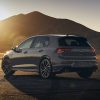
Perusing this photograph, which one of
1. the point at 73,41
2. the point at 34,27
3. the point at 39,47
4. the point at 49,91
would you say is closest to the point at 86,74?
the point at 73,41

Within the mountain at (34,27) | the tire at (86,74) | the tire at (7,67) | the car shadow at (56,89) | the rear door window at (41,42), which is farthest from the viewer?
the mountain at (34,27)

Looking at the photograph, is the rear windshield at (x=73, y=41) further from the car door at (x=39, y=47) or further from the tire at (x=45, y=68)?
the tire at (x=45, y=68)

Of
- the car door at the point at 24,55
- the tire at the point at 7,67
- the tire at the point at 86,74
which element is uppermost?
the car door at the point at 24,55

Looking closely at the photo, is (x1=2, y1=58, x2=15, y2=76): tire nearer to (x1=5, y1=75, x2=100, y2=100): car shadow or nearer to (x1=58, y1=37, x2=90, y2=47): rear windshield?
(x1=58, y1=37, x2=90, y2=47): rear windshield

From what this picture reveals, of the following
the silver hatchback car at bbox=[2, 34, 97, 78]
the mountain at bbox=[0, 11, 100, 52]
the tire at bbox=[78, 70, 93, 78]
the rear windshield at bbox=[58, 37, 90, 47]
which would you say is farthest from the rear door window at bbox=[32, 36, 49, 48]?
the mountain at bbox=[0, 11, 100, 52]

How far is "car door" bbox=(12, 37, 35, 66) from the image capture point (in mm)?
17547

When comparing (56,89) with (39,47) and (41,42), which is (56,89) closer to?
(39,47)

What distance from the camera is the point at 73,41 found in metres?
16.8

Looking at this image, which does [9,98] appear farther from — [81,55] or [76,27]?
[76,27]

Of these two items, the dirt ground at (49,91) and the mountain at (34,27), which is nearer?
the dirt ground at (49,91)

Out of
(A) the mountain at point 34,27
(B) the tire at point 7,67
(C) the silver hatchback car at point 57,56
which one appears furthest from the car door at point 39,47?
(A) the mountain at point 34,27

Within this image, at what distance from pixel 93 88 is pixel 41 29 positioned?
149m

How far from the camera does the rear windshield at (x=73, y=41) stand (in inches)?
650

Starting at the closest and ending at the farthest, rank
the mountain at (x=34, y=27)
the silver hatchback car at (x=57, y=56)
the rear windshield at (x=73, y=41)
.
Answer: the silver hatchback car at (x=57, y=56), the rear windshield at (x=73, y=41), the mountain at (x=34, y=27)
